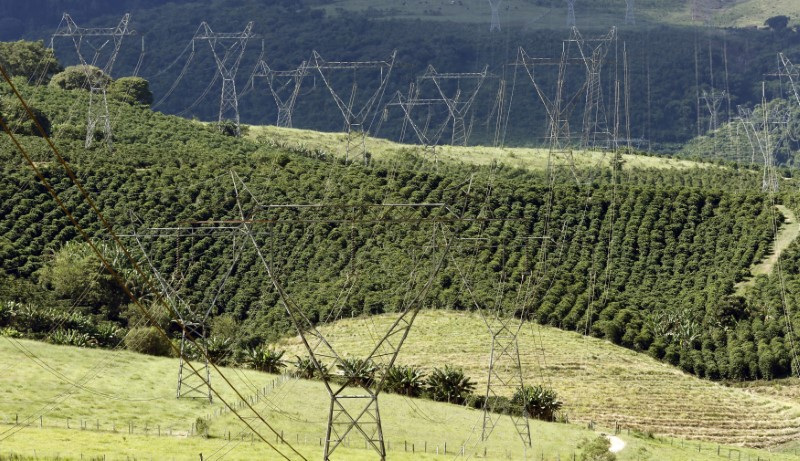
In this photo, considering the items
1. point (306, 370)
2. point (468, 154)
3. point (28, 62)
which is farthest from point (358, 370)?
point (28, 62)

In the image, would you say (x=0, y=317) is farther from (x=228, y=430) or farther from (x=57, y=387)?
(x=228, y=430)

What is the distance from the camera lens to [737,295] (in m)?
102

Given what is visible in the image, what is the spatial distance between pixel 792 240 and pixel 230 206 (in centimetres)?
4979

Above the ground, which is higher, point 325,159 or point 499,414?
point 325,159

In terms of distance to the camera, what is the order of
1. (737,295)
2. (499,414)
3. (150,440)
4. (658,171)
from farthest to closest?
(658,171), (737,295), (499,414), (150,440)

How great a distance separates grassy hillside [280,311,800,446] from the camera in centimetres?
7788

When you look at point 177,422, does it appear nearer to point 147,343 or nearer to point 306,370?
point 306,370

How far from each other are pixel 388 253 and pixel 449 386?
98.0ft

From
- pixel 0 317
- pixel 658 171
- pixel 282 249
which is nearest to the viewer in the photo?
pixel 0 317

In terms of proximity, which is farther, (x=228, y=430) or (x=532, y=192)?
(x=532, y=192)

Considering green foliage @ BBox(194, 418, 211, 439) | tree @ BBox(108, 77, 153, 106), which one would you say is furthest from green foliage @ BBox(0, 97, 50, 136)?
green foliage @ BBox(194, 418, 211, 439)

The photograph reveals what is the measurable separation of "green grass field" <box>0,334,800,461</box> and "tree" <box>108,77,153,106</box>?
90.2 metres

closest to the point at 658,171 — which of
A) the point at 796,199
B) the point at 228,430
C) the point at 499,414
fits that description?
the point at 796,199

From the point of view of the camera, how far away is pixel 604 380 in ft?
282
